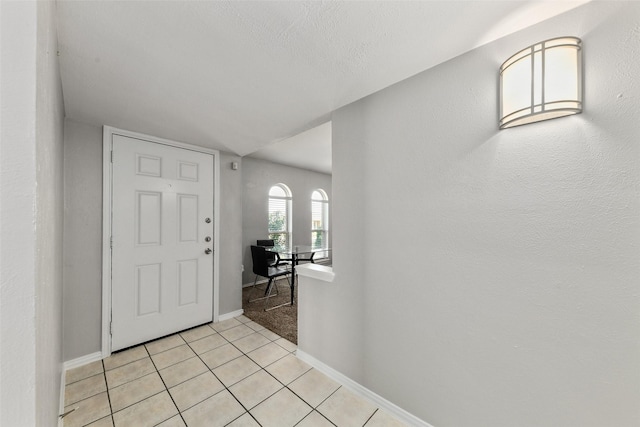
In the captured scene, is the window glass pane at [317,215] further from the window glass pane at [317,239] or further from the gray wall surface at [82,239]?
the gray wall surface at [82,239]

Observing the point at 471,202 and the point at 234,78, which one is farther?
the point at 234,78

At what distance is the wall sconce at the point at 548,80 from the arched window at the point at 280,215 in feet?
14.1

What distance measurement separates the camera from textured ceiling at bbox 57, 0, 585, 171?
1.03 meters

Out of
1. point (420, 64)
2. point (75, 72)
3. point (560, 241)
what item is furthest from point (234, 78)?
point (560, 241)

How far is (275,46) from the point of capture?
1241mm

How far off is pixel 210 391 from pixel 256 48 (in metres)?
2.25

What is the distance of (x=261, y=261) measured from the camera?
141 inches

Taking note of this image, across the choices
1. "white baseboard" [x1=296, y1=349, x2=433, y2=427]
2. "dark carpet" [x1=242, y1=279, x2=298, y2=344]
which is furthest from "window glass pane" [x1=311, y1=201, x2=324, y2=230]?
"white baseboard" [x1=296, y1=349, x2=433, y2=427]

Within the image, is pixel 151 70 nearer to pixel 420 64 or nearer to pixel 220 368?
pixel 420 64

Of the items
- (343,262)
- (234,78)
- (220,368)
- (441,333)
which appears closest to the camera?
(441,333)

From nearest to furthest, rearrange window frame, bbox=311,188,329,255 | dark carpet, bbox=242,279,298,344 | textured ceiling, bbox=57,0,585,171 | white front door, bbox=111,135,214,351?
1. textured ceiling, bbox=57,0,585,171
2. white front door, bbox=111,135,214,351
3. dark carpet, bbox=242,279,298,344
4. window frame, bbox=311,188,329,255

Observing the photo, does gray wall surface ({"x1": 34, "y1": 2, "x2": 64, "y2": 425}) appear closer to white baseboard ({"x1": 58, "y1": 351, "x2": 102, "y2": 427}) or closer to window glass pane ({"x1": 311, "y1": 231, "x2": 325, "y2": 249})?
white baseboard ({"x1": 58, "y1": 351, "x2": 102, "y2": 427})

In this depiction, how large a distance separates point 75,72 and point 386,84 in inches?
74.4

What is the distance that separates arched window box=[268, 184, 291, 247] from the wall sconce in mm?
4303
